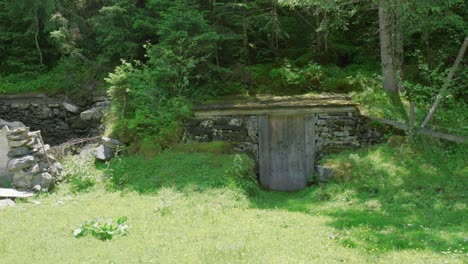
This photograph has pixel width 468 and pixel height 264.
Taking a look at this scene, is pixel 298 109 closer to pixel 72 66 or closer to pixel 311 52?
pixel 311 52

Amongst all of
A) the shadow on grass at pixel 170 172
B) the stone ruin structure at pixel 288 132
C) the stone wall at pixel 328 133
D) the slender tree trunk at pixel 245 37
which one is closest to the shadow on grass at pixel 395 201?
the stone wall at pixel 328 133

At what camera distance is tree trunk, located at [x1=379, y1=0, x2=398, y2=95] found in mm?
13227

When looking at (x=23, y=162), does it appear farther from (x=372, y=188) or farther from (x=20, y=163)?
(x=372, y=188)

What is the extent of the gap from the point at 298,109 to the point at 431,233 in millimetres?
5491

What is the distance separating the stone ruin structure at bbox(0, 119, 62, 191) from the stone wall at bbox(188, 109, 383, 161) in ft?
16.0

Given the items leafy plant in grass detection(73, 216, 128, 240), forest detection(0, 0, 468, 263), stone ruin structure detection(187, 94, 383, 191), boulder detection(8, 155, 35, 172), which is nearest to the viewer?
forest detection(0, 0, 468, 263)

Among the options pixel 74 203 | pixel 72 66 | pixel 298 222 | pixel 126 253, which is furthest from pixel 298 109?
pixel 72 66

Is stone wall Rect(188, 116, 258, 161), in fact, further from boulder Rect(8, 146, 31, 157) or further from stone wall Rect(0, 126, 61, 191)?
boulder Rect(8, 146, 31, 157)

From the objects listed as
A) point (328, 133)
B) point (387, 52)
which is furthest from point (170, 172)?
point (387, 52)

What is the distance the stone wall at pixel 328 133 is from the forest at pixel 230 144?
174 mm

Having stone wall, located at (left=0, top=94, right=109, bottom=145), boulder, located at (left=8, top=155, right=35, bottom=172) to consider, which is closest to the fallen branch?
boulder, located at (left=8, top=155, right=35, bottom=172)

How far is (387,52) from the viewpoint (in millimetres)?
13344

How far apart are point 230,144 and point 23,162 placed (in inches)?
212

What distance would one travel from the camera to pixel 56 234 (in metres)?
7.73
